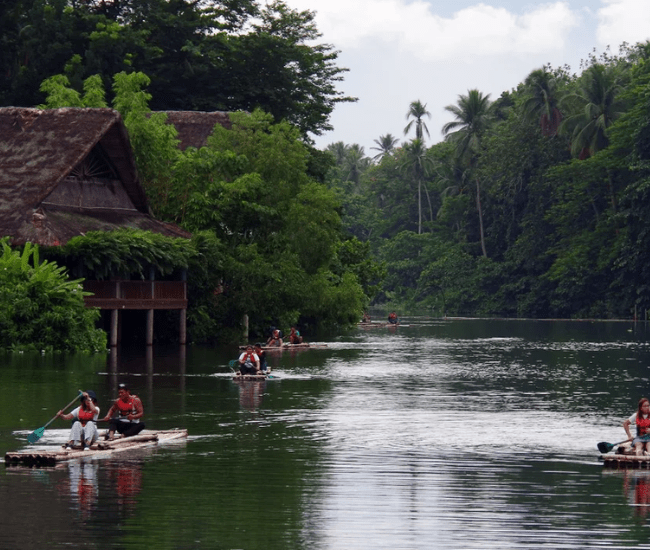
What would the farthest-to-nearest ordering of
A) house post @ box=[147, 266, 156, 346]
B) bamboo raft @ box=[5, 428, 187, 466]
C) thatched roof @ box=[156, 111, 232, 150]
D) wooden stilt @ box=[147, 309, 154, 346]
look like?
1. thatched roof @ box=[156, 111, 232, 150]
2. wooden stilt @ box=[147, 309, 154, 346]
3. house post @ box=[147, 266, 156, 346]
4. bamboo raft @ box=[5, 428, 187, 466]

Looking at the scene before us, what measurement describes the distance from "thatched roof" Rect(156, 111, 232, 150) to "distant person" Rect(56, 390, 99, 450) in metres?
41.2

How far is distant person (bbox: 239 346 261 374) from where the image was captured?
36.7m

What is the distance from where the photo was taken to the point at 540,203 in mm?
104125

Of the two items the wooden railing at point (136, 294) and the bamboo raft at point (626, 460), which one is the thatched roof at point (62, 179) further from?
the bamboo raft at point (626, 460)

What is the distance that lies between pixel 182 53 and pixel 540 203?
42439 millimetres

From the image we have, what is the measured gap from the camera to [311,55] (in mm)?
72750

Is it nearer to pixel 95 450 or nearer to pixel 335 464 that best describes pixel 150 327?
pixel 95 450

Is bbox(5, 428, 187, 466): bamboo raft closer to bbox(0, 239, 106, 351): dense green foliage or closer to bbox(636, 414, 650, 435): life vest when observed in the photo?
bbox(636, 414, 650, 435): life vest

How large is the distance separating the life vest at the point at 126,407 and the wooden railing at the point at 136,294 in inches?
996

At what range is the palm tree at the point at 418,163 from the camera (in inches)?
5128

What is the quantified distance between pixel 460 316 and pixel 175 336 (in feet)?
194

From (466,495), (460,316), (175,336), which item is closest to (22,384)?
(466,495)

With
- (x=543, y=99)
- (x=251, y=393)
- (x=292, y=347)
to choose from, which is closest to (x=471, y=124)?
(x=543, y=99)

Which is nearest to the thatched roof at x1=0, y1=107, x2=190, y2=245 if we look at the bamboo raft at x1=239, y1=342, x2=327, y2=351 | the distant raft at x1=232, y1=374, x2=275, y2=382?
the bamboo raft at x1=239, y1=342, x2=327, y2=351
